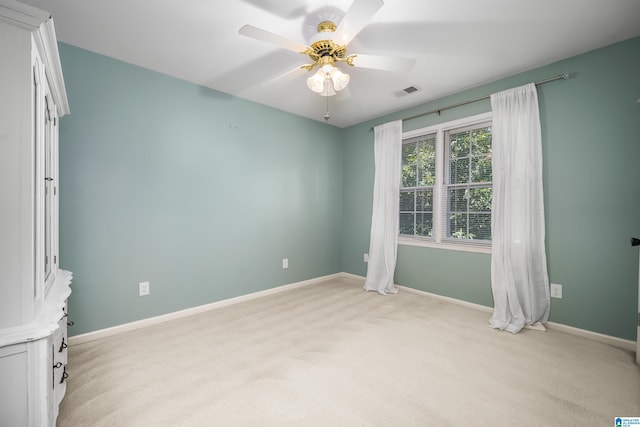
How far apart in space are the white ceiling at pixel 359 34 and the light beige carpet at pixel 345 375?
2.46 meters

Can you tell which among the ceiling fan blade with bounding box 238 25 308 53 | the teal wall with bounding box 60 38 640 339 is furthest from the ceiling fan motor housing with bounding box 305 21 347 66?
the teal wall with bounding box 60 38 640 339

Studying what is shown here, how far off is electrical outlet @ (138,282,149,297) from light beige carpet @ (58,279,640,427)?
346 millimetres

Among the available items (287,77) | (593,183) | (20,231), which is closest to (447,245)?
(593,183)

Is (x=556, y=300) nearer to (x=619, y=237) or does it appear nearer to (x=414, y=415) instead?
(x=619, y=237)

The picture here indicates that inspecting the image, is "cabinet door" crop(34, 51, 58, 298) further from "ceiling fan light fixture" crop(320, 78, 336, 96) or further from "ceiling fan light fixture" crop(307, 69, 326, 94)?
"ceiling fan light fixture" crop(320, 78, 336, 96)

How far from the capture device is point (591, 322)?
2.35 m

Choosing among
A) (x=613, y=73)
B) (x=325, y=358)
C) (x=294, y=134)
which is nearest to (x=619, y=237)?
(x=613, y=73)

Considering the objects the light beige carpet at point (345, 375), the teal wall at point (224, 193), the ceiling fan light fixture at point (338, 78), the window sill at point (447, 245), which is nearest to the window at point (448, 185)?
the window sill at point (447, 245)

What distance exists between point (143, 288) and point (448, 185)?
11.5 feet

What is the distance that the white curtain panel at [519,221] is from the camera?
2531 mm

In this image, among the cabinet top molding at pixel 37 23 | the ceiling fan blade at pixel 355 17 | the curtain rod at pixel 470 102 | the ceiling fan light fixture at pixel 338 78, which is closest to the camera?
the cabinet top molding at pixel 37 23

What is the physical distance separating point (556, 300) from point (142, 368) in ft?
Result: 11.5

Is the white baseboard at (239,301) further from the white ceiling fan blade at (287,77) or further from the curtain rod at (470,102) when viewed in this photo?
A: the white ceiling fan blade at (287,77)

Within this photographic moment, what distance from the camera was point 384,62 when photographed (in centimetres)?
192
